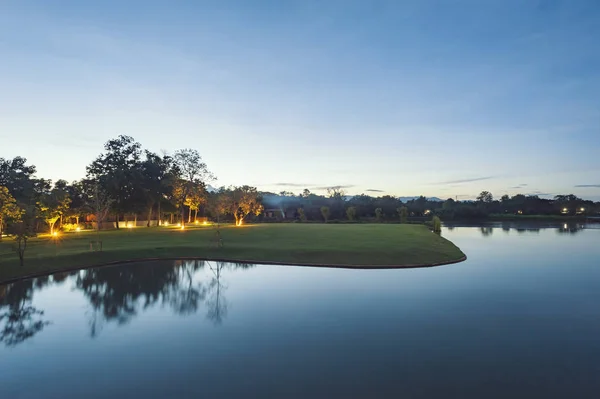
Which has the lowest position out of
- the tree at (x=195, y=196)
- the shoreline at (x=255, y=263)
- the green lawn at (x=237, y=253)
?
the shoreline at (x=255, y=263)

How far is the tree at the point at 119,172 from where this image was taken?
61.0m

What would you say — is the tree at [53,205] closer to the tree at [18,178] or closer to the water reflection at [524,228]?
the tree at [18,178]

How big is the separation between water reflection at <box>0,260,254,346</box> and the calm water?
0.12 metres

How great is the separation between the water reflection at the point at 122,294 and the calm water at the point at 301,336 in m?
0.12

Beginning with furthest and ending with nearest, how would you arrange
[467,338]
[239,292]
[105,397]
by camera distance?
[239,292] → [467,338] → [105,397]

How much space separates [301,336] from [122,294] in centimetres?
1188

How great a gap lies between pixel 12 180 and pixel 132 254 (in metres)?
42.6

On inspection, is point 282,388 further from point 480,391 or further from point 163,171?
point 163,171

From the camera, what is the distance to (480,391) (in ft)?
29.4

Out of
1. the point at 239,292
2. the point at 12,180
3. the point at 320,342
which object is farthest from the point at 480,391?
the point at 12,180

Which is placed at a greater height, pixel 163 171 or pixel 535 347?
pixel 163 171

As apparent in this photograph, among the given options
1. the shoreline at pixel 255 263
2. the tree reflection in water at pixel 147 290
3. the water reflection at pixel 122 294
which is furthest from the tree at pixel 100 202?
the water reflection at pixel 122 294

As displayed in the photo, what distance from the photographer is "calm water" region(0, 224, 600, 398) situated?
9469 mm

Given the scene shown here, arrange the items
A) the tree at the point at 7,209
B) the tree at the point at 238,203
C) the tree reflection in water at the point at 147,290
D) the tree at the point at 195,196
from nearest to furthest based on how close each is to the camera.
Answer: the tree reflection in water at the point at 147,290, the tree at the point at 7,209, the tree at the point at 195,196, the tree at the point at 238,203
